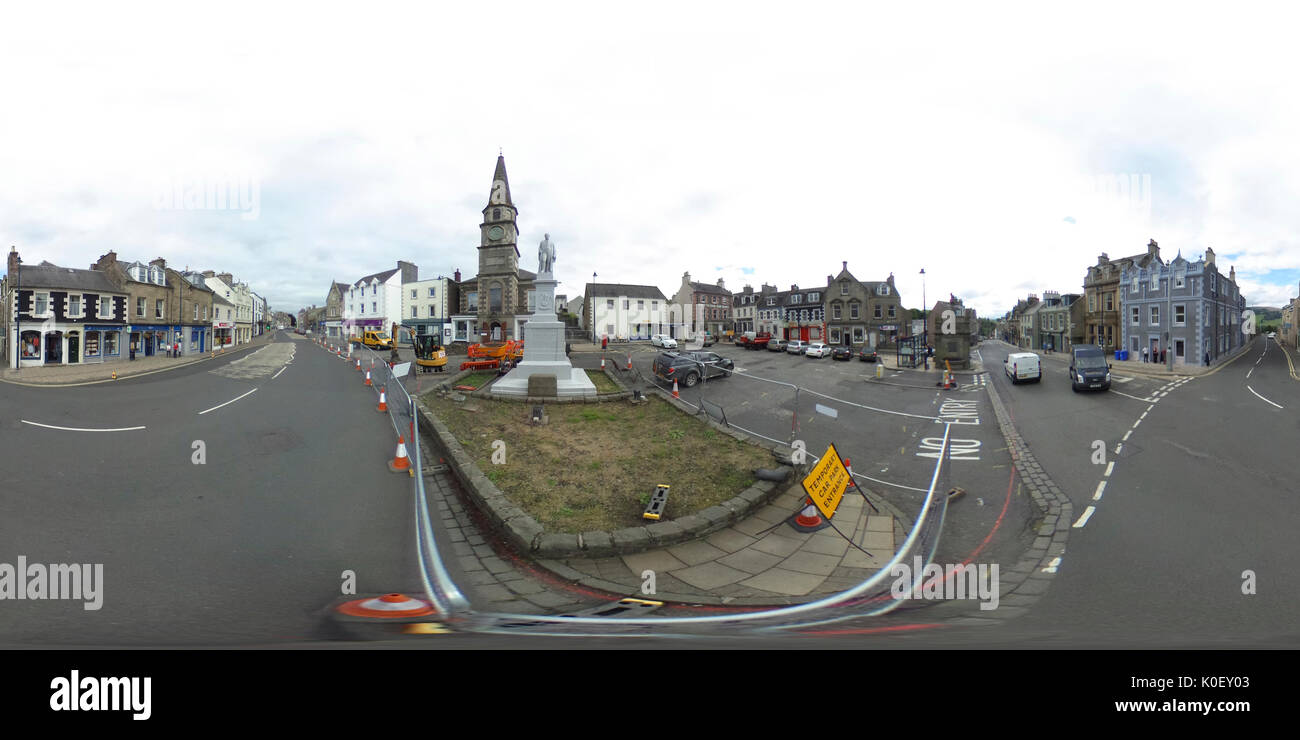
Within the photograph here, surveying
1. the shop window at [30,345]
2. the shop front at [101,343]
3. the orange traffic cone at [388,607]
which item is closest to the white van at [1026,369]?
the orange traffic cone at [388,607]

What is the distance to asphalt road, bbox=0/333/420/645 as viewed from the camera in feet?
10.4

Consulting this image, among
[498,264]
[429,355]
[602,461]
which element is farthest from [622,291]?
[602,461]

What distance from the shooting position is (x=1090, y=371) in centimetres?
1791

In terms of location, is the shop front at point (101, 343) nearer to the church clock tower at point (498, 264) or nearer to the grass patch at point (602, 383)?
the church clock tower at point (498, 264)

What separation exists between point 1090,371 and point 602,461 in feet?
66.4

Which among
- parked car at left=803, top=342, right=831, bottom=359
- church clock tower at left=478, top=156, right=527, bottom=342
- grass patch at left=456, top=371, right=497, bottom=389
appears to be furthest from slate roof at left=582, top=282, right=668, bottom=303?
grass patch at left=456, top=371, right=497, bottom=389

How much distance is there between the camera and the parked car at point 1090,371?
17672 millimetres

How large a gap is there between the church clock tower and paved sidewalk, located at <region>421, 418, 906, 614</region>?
132 feet

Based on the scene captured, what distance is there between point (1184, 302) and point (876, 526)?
132ft

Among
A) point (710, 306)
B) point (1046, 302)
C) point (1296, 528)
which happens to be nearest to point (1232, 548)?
point (1296, 528)

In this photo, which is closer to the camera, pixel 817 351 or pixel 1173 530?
pixel 1173 530

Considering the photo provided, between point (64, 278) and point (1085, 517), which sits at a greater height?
point (64, 278)

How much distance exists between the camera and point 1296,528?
552 cm

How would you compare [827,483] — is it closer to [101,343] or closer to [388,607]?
[388,607]
